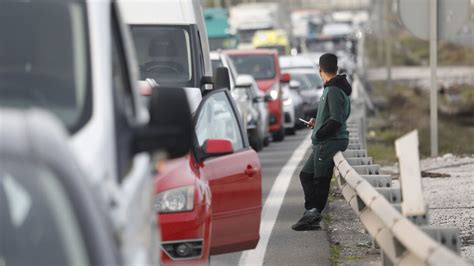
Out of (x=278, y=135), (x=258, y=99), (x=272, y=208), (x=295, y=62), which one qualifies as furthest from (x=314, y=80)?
(x=272, y=208)

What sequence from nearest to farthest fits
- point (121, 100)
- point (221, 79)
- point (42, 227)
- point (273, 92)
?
point (42, 227) < point (121, 100) < point (221, 79) < point (273, 92)

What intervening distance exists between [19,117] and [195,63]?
451 inches

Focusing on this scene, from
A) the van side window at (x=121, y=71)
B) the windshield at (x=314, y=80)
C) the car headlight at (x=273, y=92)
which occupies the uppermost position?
the van side window at (x=121, y=71)

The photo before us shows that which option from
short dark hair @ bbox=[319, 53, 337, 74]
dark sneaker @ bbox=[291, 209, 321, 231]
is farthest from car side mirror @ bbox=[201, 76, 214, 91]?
dark sneaker @ bbox=[291, 209, 321, 231]

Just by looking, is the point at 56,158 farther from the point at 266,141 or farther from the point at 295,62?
the point at 295,62

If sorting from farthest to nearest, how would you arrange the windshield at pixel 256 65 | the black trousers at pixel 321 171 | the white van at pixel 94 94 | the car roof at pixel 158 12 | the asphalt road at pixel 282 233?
the windshield at pixel 256 65 < the car roof at pixel 158 12 < the black trousers at pixel 321 171 < the asphalt road at pixel 282 233 < the white van at pixel 94 94

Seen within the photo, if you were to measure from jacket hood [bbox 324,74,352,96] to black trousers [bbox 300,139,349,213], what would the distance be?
1.58ft

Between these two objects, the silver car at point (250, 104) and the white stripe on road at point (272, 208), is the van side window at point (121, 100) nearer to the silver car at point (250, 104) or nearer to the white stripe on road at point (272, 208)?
the white stripe on road at point (272, 208)

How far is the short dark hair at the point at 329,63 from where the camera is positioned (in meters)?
13.6

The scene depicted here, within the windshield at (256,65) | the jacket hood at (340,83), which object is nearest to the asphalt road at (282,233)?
the jacket hood at (340,83)

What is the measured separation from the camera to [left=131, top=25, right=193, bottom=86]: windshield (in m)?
15.6

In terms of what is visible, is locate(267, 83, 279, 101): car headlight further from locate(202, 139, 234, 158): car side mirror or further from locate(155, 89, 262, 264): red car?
locate(202, 139, 234, 158): car side mirror

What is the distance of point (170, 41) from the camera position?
16281 mm

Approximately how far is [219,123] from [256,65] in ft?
69.3
